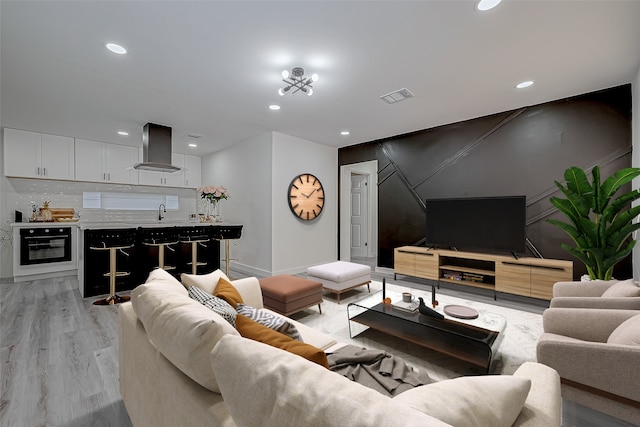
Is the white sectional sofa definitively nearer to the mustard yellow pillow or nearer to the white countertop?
the mustard yellow pillow

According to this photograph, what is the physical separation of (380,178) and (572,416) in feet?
14.5

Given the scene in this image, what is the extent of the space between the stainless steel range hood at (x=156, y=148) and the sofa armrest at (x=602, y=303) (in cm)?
517

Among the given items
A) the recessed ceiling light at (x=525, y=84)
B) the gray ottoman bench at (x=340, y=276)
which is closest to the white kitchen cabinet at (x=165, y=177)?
the gray ottoman bench at (x=340, y=276)

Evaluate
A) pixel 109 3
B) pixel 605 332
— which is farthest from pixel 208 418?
pixel 109 3

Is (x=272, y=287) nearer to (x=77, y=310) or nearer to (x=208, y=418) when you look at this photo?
(x=208, y=418)

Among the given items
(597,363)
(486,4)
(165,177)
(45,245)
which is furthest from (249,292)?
(165,177)

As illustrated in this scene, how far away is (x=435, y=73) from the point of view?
9.62ft

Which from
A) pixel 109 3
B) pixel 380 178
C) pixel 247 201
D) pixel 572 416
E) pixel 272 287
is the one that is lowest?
pixel 572 416

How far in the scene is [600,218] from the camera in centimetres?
270

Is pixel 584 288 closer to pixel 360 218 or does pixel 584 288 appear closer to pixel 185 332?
pixel 185 332

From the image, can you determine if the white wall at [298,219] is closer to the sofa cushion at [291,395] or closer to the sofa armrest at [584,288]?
the sofa armrest at [584,288]

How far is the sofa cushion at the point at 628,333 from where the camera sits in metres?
1.35

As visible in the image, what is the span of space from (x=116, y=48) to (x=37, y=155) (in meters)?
4.15

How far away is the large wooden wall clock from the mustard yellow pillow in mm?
3343
